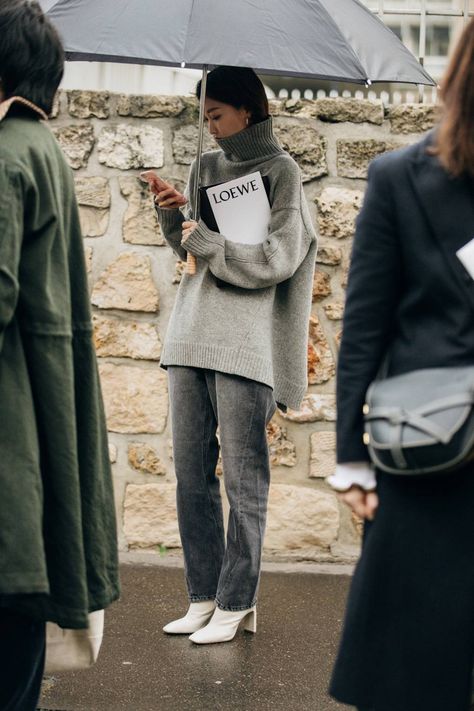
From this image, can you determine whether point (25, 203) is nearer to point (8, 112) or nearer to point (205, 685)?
point (8, 112)

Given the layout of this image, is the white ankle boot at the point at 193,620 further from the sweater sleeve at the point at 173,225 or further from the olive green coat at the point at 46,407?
the olive green coat at the point at 46,407

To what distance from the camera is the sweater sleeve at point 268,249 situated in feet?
12.4

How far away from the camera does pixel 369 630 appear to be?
7.05ft

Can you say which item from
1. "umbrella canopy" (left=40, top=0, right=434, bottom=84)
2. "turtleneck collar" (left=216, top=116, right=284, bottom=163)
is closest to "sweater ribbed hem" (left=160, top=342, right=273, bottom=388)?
"turtleneck collar" (left=216, top=116, right=284, bottom=163)

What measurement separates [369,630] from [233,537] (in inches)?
68.4

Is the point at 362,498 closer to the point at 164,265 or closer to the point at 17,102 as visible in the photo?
the point at 17,102

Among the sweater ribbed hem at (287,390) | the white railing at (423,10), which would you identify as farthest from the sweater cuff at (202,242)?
the white railing at (423,10)

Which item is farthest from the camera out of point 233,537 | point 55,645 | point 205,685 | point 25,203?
point 233,537

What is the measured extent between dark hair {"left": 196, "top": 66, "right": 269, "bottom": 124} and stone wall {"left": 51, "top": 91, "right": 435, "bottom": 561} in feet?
3.02

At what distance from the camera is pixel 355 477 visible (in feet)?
7.25

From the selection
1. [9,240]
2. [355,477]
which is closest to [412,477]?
[355,477]

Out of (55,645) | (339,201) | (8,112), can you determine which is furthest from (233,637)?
(8,112)

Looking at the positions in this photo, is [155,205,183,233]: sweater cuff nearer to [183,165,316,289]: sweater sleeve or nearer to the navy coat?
[183,165,316,289]: sweater sleeve

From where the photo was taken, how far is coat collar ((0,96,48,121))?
7.93ft
